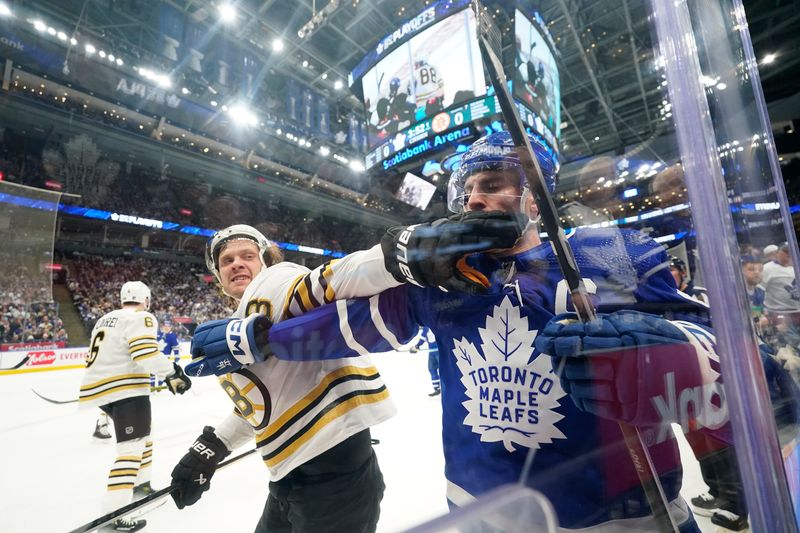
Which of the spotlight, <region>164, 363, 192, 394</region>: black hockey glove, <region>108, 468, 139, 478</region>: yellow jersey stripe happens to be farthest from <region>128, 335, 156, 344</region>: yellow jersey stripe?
the spotlight

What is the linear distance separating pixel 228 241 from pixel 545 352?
1028mm

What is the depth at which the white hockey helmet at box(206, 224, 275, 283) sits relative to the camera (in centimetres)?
109

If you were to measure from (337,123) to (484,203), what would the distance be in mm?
4485

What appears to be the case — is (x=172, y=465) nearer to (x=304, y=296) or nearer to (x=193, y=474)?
(x=193, y=474)

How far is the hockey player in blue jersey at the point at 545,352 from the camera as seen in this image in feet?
0.85

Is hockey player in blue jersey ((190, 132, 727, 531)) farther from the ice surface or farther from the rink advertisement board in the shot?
the rink advertisement board

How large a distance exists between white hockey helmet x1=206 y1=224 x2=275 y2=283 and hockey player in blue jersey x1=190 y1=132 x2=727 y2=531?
1.49 feet

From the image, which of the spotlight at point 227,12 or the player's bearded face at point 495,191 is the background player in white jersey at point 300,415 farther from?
the spotlight at point 227,12

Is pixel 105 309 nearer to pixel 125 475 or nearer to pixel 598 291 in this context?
pixel 125 475

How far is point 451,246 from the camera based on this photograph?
1.39 ft

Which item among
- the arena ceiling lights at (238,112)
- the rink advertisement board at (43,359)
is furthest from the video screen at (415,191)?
the rink advertisement board at (43,359)

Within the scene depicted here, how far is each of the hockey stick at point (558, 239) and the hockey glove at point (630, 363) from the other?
19mm

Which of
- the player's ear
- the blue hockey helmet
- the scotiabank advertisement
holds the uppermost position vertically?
the blue hockey helmet

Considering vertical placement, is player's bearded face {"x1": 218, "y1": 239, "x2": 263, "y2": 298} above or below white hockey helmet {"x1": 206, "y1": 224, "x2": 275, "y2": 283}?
below
